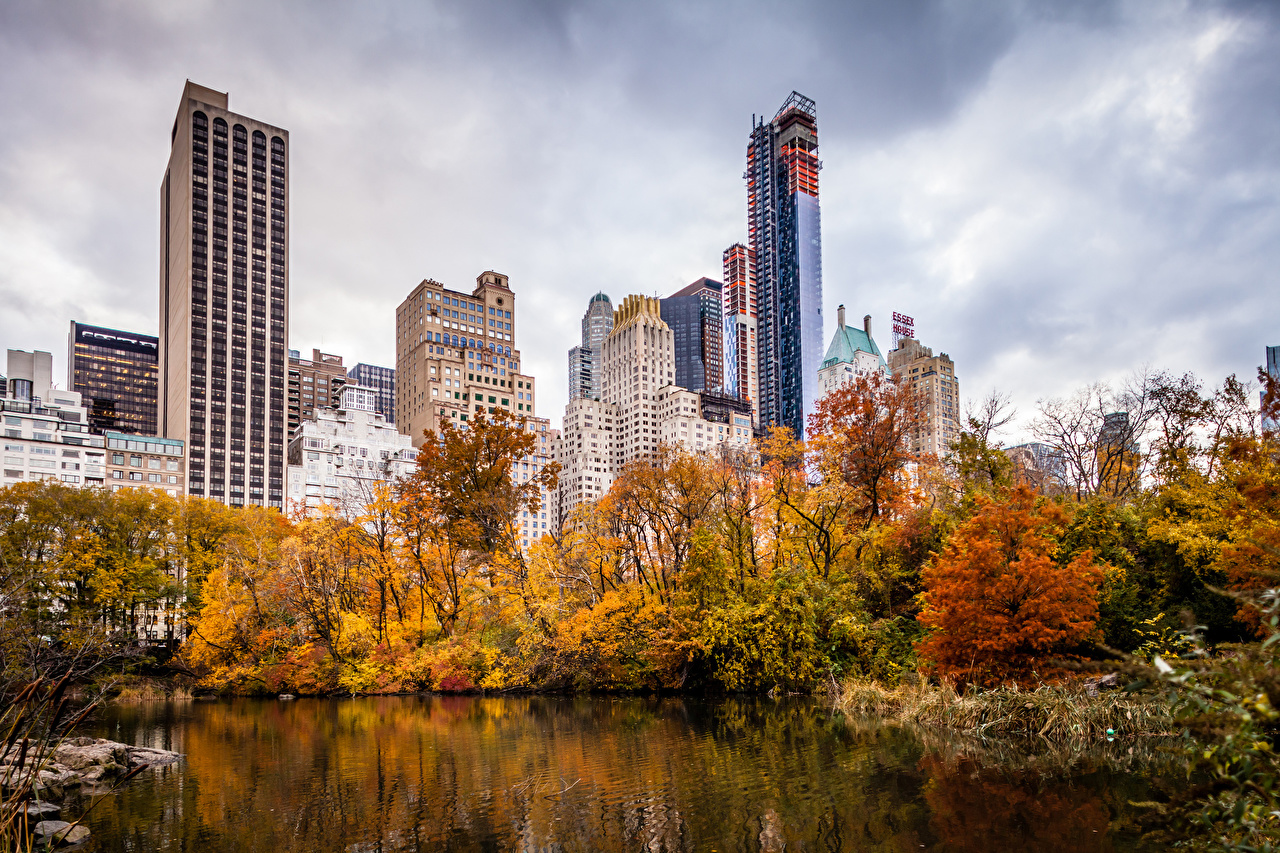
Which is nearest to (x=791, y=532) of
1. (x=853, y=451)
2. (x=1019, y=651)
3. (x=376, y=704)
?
(x=853, y=451)

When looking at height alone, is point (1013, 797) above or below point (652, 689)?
above

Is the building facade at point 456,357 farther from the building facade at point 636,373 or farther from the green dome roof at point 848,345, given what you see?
the green dome roof at point 848,345

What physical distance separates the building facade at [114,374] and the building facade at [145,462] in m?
53.6

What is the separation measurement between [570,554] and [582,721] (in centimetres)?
1238

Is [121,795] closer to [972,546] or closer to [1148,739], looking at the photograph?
[972,546]

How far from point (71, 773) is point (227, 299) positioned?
389 feet

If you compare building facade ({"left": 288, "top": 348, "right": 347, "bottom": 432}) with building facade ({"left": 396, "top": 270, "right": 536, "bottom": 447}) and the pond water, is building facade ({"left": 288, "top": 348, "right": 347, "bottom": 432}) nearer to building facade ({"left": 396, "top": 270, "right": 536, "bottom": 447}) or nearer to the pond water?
building facade ({"left": 396, "top": 270, "right": 536, "bottom": 447})

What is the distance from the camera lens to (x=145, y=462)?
111m

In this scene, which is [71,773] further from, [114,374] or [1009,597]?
[114,374]

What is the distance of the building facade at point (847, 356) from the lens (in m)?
175

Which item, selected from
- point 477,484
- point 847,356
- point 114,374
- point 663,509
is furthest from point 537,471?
A: point 663,509

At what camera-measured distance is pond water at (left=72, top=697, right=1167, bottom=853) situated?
1057cm

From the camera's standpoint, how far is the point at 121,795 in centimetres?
1526

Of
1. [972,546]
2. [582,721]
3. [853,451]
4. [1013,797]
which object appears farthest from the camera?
[853,451]
